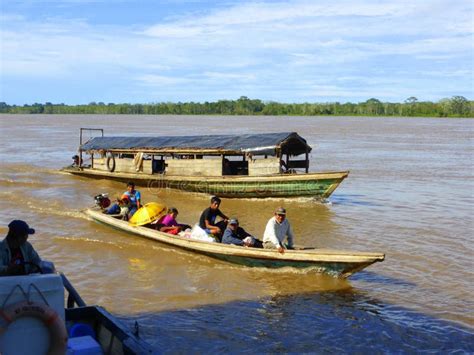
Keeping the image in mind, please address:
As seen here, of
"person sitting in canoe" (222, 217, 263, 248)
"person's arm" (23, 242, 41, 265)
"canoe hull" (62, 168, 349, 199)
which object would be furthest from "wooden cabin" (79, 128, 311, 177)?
"person's arm" (23, 242, 41, 265)

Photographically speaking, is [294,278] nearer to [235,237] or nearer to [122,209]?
[235,237]

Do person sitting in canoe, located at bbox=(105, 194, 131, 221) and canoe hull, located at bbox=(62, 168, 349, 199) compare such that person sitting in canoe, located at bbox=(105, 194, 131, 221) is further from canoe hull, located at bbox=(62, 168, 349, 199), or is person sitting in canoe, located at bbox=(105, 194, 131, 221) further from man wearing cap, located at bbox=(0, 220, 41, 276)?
man wearing cap, located at bbox=(0, 220, 41, 276)

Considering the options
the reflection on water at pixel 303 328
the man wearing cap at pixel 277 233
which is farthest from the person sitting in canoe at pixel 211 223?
the reflection on water at pixel 303 328

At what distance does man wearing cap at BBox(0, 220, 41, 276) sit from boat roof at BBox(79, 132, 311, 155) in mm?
12594

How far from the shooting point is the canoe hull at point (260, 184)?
16.4 m

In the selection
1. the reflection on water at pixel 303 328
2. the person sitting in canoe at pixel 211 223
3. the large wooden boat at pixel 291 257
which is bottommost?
the reflection on water at pixel 303 328

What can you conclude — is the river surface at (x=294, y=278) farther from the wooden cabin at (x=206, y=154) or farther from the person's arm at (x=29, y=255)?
the person's arm at (x=29, y=255)

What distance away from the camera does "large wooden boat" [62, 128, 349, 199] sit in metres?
16.8

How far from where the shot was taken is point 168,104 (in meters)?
104

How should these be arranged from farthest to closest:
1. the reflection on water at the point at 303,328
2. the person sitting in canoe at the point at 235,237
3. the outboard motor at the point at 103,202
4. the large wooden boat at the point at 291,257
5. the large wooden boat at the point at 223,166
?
1. the large wooden boat at the point at 223,166
2. the outboard motor at the point at 103,202
3. the person sitting in canoe at the point at 235,237
4. the large wooden boat at the point at 291,257
5. the reflection on water at the point at 303,328

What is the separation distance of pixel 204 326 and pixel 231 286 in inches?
69.2

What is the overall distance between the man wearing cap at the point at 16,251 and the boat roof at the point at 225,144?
12.6 meters

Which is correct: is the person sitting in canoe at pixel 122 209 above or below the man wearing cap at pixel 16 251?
below

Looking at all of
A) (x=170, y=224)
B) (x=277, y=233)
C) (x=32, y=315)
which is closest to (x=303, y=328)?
(x=277, y=233)
